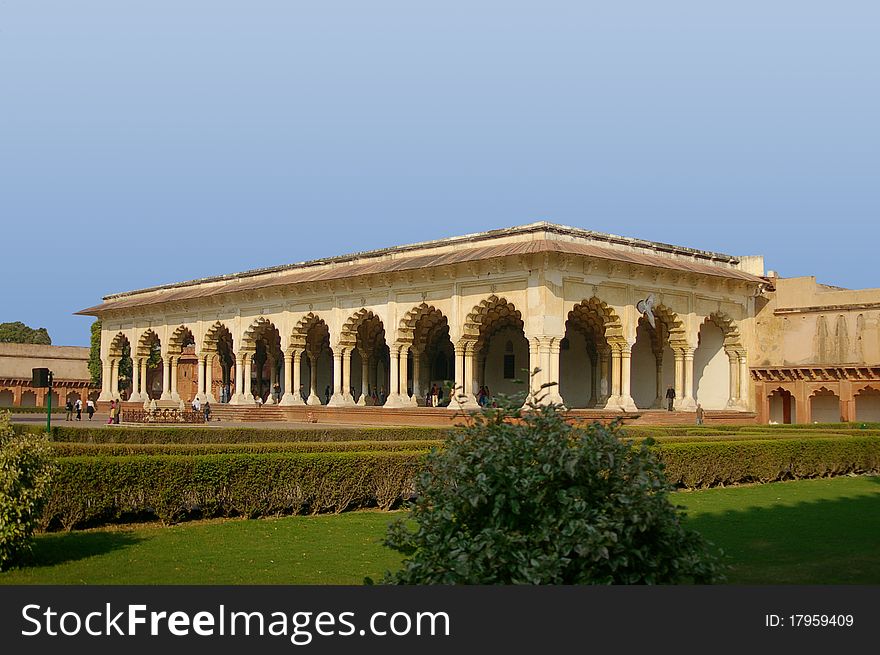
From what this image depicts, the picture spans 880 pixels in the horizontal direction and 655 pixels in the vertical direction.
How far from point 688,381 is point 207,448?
18381 mm

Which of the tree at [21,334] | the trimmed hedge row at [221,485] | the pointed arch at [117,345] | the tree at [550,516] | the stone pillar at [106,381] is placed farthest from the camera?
the tree at [21,334]

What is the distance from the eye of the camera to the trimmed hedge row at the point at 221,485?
9.33m

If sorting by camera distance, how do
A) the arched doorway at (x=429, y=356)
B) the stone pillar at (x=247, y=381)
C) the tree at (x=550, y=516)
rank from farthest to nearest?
the stone pillar at (x=247, y=381)
the arched doorway at (x=429, y=356)
the tree at (x=550, y=516)

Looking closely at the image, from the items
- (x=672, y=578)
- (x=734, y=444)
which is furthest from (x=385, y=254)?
(x=672, y=578)

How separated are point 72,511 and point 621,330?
18032mm

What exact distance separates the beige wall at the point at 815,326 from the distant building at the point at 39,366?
126 feet

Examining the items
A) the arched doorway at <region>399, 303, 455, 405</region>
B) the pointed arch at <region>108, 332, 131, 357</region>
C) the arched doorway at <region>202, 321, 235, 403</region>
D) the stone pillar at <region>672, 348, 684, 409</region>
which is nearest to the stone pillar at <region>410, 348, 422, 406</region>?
the arched doorway at <region>399, 303, 455, 405</region>

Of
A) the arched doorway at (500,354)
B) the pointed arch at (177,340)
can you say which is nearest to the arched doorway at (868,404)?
the arched doorway at (500,354)

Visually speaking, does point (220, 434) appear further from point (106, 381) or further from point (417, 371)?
point (106, 381)

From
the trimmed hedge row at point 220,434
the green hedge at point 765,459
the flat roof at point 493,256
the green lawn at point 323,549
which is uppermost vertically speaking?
the flat roof at point 493,256

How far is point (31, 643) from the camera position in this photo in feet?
12.6

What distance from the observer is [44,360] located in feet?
180

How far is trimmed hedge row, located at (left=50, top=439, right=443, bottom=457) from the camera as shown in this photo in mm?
10562

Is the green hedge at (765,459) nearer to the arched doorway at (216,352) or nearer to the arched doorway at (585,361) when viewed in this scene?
the arched doorway at (585,361)
